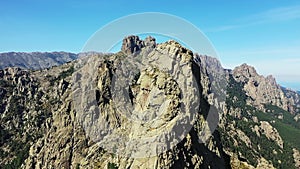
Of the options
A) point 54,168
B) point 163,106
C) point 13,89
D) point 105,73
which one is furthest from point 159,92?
point 13,89

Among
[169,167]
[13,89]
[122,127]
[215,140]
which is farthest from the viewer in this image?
[13,89]

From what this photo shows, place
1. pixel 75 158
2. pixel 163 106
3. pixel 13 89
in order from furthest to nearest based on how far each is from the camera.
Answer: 1. pixel 13 89
2. pixel 75 158
3. pixel 163 106

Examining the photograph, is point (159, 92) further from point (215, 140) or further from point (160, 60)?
point (215, 140)

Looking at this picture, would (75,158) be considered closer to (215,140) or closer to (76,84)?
(76,84)

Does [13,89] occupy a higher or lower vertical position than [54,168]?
higher

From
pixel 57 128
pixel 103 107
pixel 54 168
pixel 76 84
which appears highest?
pixel 76 84

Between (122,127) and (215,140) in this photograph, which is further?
(122,127)

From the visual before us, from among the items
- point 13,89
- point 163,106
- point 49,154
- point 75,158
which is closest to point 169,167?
point 163,106

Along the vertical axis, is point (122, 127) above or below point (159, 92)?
below

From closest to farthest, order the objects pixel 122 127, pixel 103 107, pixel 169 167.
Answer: pixel 169 167 → pixel 122 127 → pixel 103 107
